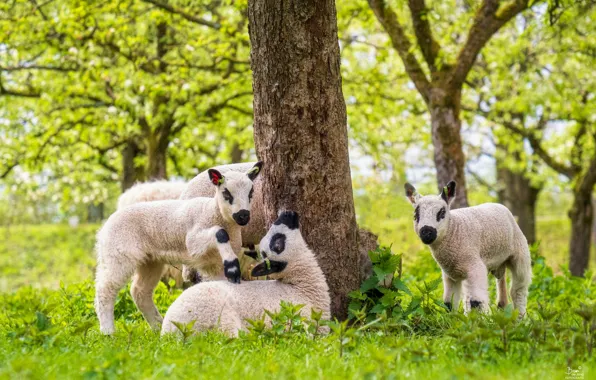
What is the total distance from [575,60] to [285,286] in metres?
13.3

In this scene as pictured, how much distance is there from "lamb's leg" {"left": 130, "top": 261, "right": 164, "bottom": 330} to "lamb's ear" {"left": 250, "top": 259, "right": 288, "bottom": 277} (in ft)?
5.46

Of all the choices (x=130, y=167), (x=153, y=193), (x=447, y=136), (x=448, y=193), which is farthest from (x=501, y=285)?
(x=130, y=167)

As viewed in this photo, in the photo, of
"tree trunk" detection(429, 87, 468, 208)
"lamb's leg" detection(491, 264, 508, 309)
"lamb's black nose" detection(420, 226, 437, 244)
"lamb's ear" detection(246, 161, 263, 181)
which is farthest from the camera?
"tree trunk" detection(429, 87, 468, 208)

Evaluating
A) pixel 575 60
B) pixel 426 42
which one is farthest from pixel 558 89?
pixel 426 42

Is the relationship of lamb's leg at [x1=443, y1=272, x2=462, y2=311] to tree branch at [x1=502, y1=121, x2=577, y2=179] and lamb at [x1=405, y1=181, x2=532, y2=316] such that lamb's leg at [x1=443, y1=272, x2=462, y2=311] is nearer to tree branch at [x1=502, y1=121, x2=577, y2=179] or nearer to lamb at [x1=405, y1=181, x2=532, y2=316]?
lamb at [x1=405, y1=181, x2=532, y2=316]

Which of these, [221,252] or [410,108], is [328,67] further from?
[410,108]

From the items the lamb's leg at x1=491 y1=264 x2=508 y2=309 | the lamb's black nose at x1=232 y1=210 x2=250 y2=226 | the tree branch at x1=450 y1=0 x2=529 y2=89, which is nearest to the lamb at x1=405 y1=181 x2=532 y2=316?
the lamb's leg at x1=491 y1=264 x2=508 y2=309

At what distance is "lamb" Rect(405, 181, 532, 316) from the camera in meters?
6.52

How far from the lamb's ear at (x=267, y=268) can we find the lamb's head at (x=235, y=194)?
1.38 ft

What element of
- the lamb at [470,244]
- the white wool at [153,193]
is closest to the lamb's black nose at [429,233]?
the lamb at [470,244]

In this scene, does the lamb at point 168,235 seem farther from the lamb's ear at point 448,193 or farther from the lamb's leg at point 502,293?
the lamb's leg at point 502,293

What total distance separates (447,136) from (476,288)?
5129 mm

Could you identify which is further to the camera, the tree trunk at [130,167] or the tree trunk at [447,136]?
the tree trunk at [130,167]

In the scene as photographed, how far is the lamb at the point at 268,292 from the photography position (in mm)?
5246
